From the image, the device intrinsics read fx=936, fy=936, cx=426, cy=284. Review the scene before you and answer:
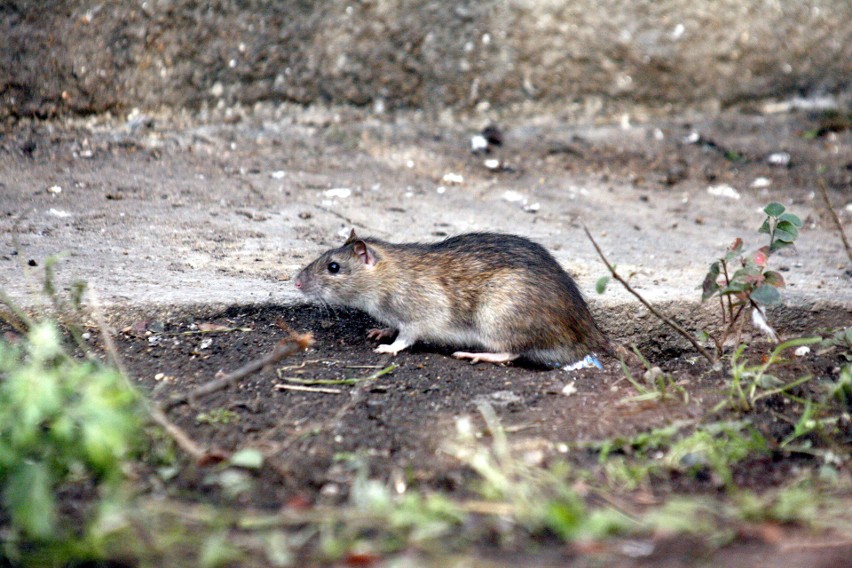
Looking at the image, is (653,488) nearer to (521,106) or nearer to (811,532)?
(811,532)

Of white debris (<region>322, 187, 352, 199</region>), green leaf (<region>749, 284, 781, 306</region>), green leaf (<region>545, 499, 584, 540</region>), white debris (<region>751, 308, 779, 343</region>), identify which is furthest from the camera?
white debris (<region>322, 187, 352, 199</region>)

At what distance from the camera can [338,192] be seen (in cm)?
611

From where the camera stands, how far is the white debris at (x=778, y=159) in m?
7.06

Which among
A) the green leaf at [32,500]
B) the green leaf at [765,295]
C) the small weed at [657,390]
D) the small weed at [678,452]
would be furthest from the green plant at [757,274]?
the green leaf at [32,500]

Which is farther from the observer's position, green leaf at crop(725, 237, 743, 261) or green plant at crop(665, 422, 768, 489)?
green leaf at crop(725, 237, 743, 261)

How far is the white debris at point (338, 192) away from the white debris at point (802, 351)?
297cm

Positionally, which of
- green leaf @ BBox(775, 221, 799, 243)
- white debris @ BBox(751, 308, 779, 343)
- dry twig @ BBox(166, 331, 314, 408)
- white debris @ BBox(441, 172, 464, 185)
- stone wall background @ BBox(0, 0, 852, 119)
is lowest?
white debris @ BBox(751, 308, 779, 343)

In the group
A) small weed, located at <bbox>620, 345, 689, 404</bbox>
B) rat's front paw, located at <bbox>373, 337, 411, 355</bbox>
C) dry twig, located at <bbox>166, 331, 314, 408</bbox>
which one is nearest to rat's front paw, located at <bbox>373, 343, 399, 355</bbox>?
rat's front paw, located at <bbox>373, 337, 411, 355</bbox>

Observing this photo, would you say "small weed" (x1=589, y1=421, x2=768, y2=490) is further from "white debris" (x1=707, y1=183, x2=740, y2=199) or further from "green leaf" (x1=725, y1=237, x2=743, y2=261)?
"white debris" (x1=707, y1=183, x2=740, y2=199)

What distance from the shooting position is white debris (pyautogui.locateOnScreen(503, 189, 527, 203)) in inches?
249

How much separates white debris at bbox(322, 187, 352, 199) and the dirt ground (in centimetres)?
2

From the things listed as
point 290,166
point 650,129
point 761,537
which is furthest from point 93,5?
point 761,537

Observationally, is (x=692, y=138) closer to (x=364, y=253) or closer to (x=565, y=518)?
(x=364, y=253)

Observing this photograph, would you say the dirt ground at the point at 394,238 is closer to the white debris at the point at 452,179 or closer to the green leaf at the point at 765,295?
the white debris at the point at 452,179
